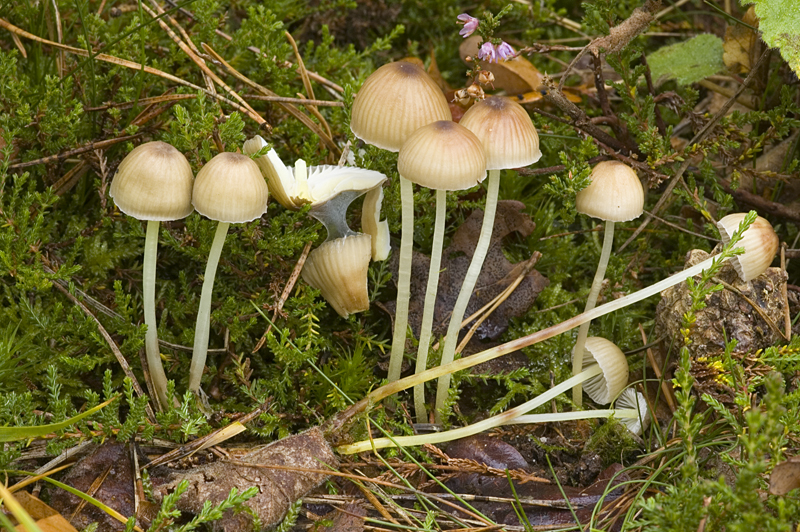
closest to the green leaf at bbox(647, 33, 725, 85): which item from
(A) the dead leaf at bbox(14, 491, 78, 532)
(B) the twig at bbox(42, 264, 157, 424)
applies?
(B) the twig at bbox(42, 264, 157, 424)

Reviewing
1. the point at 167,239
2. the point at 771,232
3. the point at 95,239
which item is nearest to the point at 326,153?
the point at 167,239

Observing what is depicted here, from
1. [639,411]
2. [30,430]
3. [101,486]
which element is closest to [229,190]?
[30,430]

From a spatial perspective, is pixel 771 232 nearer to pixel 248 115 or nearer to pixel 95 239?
pixel 248 115

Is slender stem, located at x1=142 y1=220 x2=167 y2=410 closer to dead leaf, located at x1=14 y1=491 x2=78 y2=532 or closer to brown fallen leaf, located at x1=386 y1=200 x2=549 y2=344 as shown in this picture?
dead leaf, located at x1=14 y1=491 x2=78 y2=532

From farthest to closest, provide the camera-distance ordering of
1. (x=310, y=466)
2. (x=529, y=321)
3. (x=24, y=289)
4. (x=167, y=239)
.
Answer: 1. (x=529, y=321)
2. (x=167, y=239)
3. (x=24, y=289)
4. (x=310, y=466)

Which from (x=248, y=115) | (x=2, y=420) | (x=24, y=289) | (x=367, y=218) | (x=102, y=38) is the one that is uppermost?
(x=102, y=38)

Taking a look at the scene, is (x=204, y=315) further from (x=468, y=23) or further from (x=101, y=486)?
(x=468, y=23)
